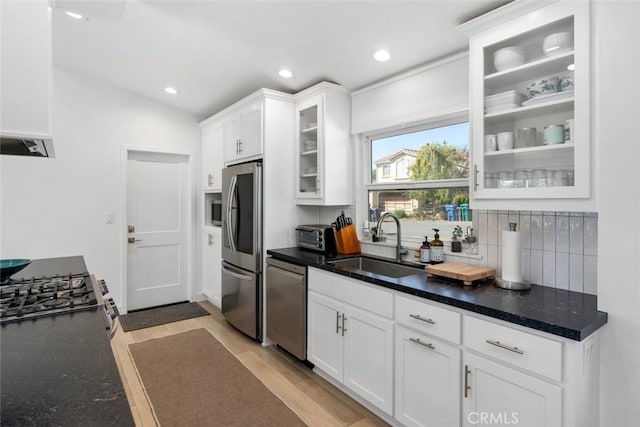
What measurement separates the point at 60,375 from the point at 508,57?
228 centimetres

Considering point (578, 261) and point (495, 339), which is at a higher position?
point (578, 261)

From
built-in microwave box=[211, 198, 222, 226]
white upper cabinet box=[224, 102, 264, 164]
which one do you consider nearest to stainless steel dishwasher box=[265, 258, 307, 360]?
white upper cabinet box=[224, 102, 264, 164]

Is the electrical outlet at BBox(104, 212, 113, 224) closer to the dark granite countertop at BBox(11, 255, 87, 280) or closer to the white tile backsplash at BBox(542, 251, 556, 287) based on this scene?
the dark granite countertop at BBox(11, 255, 87, 280)

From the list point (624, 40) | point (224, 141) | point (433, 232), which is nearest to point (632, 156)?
point (624, 40)

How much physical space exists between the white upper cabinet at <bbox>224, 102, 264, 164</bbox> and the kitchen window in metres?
1.05

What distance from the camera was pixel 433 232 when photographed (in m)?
2.61

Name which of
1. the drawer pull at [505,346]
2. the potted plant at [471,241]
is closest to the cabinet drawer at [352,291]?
the drawer pull at [505,346]

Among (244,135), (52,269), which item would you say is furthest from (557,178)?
(52,269)

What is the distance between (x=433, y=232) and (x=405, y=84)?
45.1 inches

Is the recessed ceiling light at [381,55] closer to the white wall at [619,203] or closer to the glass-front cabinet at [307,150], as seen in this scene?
the glass-front cabinet at [307,150]

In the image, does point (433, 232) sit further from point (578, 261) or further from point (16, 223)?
point (16, 223)

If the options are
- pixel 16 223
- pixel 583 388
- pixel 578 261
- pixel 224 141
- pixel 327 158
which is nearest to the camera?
pixel 583 388

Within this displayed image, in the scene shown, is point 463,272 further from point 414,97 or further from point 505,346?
point 414,97

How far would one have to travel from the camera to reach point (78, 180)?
3.80 meters
